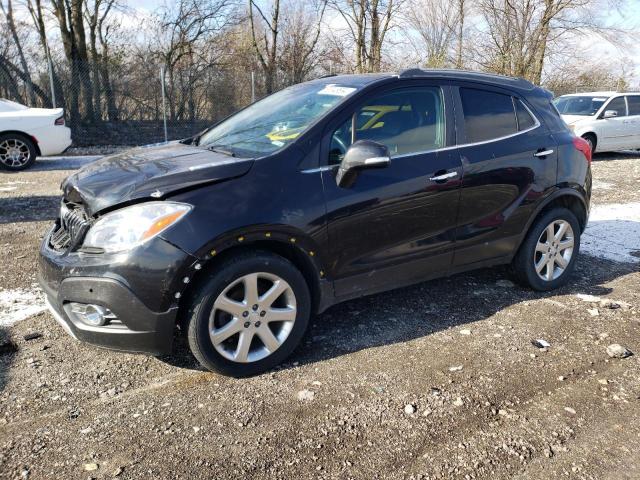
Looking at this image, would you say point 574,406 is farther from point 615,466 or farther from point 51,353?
point 51,353

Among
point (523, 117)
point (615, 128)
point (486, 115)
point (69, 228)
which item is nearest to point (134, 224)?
point (69, 228)

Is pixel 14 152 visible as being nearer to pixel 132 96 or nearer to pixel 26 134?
pixel 26 134

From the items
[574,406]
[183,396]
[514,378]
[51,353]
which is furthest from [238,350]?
[574,406]

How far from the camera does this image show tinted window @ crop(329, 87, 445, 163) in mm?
3492

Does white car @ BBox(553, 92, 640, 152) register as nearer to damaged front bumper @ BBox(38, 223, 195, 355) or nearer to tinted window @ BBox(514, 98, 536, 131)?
tinted window @ BBox(514, 98, 536, 131)

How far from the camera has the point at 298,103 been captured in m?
3.89

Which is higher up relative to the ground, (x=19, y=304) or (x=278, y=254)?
(x=278, y=254)

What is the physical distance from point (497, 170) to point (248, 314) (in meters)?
2.24

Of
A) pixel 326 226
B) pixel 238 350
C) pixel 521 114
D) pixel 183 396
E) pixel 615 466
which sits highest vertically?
pixel 521 114

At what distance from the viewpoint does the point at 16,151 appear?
10.2 metres

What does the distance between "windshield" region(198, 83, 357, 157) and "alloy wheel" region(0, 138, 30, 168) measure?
760 centimetres

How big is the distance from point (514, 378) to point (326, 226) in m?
1.49

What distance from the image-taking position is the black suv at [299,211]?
114 inches

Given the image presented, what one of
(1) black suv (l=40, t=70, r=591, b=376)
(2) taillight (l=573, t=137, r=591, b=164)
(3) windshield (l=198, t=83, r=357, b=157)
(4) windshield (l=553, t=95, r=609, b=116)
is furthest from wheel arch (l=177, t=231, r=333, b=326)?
(4) windshield (l=553, t=95, r=609, b=116)
